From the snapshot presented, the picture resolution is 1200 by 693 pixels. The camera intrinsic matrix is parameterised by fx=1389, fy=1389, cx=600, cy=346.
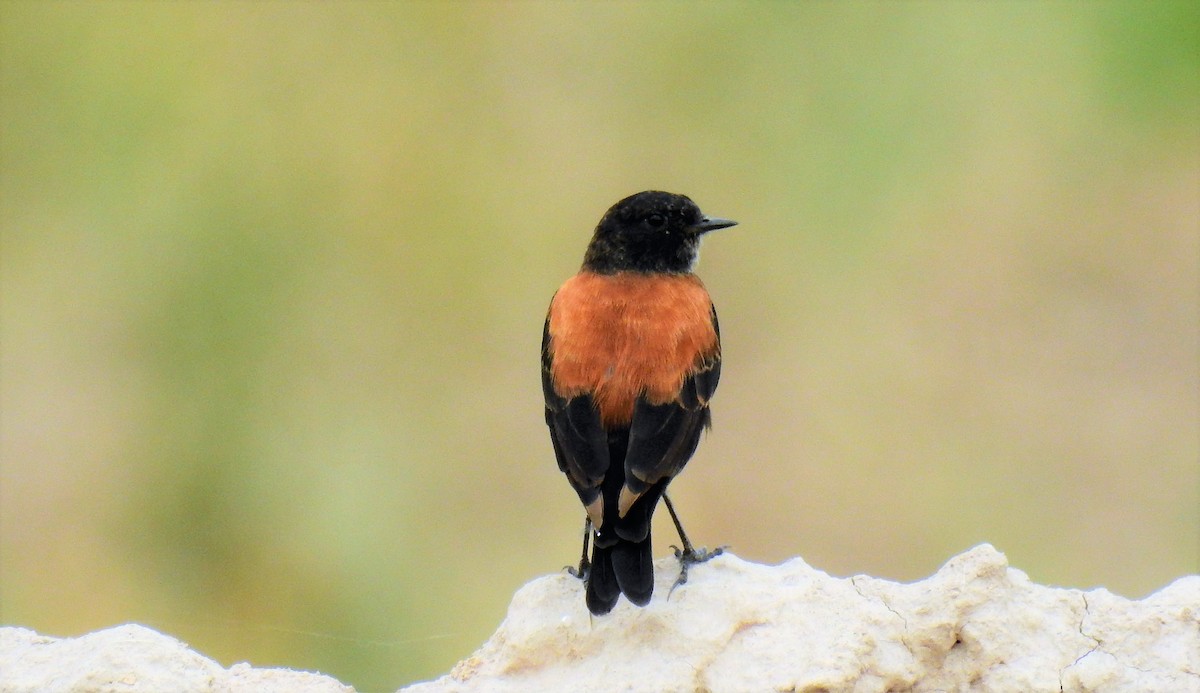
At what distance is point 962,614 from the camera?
342 centimetres

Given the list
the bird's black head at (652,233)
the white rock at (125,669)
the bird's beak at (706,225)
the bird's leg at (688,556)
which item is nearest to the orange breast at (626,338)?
the bird's black head at (652,233)

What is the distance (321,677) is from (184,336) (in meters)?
3.62

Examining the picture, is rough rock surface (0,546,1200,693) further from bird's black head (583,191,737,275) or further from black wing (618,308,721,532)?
bird's black head (583,191,737,275)

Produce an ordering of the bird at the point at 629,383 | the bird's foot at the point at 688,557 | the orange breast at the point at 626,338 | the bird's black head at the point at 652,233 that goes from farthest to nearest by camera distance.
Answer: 1. the bird's black head at the point at 652,233
2. the orange breast at the point at 626,338
3. the bird at the point at 629,383
4. the bird's foot at the point at 688,557

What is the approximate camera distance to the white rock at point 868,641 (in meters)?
3.33

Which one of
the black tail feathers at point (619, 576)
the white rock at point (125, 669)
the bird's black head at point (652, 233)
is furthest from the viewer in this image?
the bird's black head at point (652, 233)

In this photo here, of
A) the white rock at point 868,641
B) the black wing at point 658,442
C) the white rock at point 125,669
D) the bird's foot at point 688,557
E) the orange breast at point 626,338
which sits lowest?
the white rock at point 868,641

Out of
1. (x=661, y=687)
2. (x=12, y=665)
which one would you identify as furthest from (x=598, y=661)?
(x=12, y=665)

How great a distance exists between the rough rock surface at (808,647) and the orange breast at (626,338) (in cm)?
80

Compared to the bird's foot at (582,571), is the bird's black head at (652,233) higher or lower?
higher

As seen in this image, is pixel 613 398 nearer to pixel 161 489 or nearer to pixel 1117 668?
pixel 1117 668

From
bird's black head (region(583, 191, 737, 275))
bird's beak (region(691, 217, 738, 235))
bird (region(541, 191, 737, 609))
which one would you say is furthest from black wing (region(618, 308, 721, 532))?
bird's beak (region(691, 217, 738, 235))

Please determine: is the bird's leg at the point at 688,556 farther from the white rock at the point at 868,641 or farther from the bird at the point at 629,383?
the white rock at the point at 868,641

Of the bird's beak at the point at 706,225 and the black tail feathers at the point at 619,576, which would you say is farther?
the bird's beak at the point at 706,225
